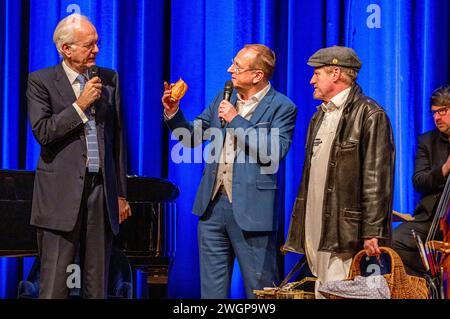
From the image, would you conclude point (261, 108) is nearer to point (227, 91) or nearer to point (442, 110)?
point (227, 91)

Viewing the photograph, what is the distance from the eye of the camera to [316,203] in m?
3.57

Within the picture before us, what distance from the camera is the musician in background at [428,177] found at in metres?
4.82

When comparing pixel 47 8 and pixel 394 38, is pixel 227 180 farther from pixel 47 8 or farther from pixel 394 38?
pixel 47 8

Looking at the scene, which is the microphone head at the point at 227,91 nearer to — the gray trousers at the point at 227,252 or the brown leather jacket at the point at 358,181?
the gray trousers at the point at 227,252

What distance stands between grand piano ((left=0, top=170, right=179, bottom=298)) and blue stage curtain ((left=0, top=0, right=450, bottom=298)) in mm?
957

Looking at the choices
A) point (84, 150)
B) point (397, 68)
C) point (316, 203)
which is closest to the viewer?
point (84, 150)

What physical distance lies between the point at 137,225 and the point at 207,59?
4.88 feet

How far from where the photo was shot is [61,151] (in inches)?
130

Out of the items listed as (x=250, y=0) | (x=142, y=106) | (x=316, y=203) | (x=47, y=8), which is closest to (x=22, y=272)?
(x=142, y=106)

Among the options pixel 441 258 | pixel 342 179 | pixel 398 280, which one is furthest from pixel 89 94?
pixel 441 258

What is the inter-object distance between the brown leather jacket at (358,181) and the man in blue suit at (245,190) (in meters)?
0.32

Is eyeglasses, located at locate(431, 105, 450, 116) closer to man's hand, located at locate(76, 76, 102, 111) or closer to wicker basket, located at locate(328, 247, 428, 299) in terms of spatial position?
wicker basket, located at locate(328, 247, 428, 299)

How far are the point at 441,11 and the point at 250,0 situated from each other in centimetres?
126

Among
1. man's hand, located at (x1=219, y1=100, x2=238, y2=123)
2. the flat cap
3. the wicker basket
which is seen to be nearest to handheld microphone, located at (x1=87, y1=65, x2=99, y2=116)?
man's hand, located at (x1=219, y1=100, x2=238, y2=123)
